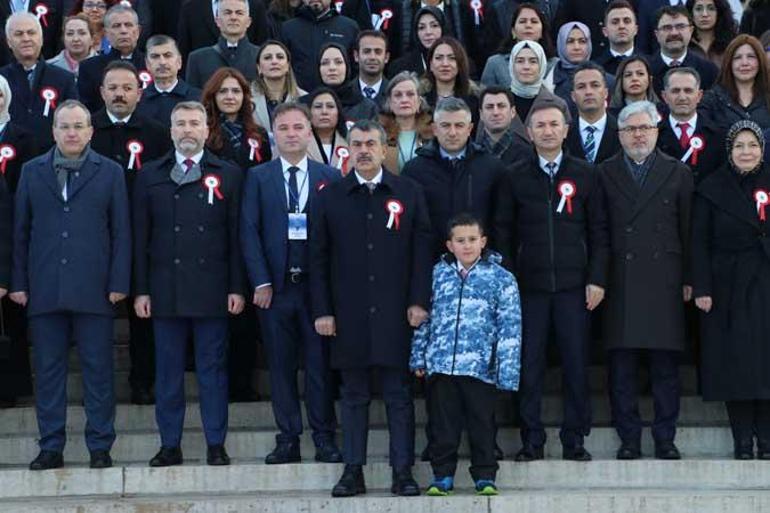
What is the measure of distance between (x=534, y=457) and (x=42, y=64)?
4567 mm

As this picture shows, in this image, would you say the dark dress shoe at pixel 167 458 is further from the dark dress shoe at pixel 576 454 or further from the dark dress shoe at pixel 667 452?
the dark dress shoe at pixel 667 452

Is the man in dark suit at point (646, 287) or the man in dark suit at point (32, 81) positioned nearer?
the man in dark suit at point (646, 287)

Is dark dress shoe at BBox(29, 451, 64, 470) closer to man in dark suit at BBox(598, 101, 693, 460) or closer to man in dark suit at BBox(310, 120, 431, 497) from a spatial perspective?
man in dark suit at BBox(310, 120, 431, 497)

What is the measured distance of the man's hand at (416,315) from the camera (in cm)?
→ 1095

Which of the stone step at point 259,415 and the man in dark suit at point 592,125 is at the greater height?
the man in dark suit at point 592,125

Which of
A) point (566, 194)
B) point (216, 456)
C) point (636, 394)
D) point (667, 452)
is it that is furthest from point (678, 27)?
point (216, 456)

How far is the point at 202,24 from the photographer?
577 inches

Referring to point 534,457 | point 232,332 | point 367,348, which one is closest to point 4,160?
A: point 232,332

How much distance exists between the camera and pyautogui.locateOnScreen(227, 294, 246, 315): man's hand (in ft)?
36.9

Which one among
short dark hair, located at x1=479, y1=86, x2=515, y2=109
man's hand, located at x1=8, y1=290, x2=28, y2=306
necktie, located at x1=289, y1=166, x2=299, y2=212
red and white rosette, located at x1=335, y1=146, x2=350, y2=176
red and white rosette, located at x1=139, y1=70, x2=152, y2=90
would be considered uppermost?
red and white rosette, located at x1=139, y1=70, x2=152, y2=90

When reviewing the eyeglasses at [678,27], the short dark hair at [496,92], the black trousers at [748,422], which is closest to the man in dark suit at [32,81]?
the short dark hair at [496,92]

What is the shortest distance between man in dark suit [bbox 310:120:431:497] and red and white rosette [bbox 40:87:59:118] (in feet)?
8.67

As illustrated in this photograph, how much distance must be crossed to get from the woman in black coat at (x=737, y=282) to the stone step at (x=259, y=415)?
17.8 inches

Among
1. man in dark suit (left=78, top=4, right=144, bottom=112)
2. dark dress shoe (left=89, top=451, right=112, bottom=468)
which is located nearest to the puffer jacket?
dark dress shoe (left=89, top=451, right=112, bottom=468)
